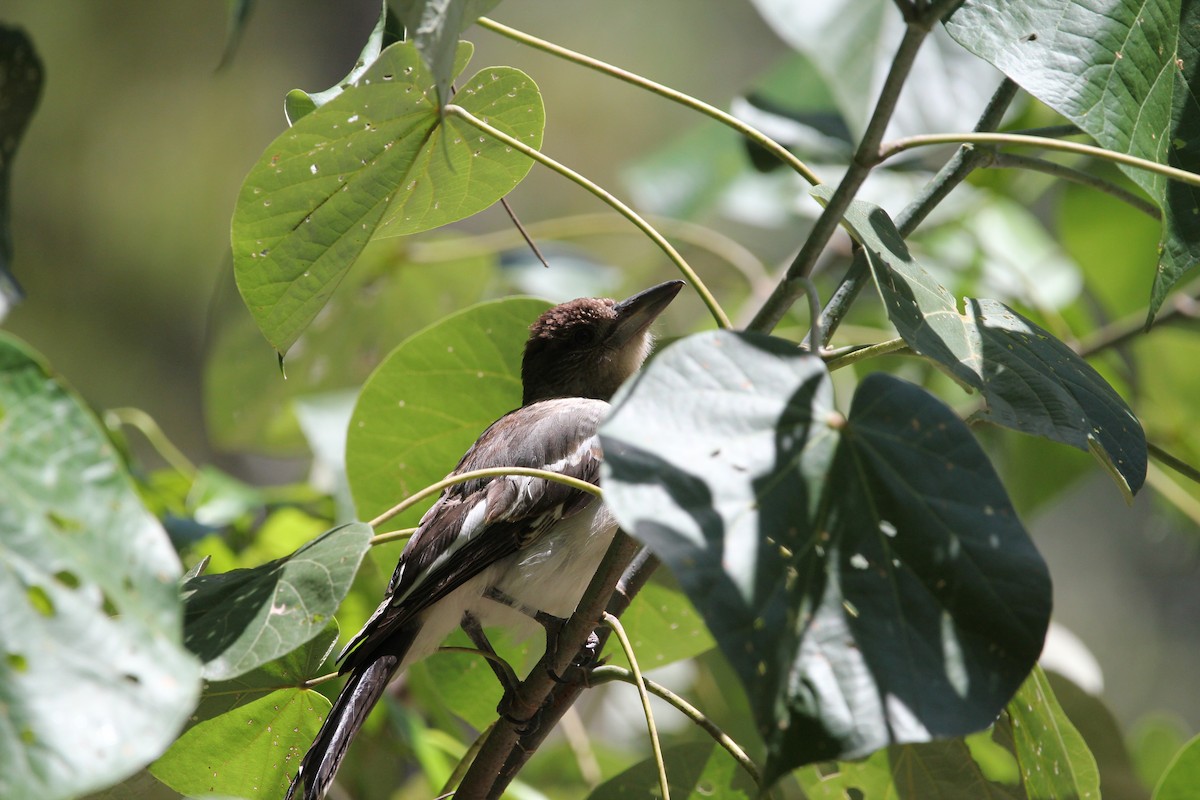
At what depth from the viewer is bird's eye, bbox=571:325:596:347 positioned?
302 centimetres

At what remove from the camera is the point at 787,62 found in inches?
131

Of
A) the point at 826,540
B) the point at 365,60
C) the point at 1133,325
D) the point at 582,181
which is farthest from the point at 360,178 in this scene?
the point at 1133,325

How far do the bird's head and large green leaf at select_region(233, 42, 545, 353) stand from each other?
1279 millimetres

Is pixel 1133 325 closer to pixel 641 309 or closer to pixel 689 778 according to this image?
pixel 641 309

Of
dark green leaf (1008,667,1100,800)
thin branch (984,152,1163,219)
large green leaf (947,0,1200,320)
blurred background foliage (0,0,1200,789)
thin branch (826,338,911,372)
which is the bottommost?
blurred background foliage (0,0,1200,789)

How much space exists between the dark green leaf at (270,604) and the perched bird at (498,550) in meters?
0.54

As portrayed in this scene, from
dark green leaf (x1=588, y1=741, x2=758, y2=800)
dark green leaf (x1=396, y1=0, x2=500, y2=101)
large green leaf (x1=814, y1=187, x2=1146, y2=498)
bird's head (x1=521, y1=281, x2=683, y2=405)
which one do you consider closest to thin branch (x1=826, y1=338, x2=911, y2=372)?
large green leaf (x1=814, y1=187, x2=1146, y2=498)

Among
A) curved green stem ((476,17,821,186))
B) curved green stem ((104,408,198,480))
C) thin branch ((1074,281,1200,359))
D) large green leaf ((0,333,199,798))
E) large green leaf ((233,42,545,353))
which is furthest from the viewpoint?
curved green stem ((104,408,198,480))

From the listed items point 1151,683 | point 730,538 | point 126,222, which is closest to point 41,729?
point 730,538

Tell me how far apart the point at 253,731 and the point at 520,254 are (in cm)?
243

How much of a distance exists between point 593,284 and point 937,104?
1.43 metres

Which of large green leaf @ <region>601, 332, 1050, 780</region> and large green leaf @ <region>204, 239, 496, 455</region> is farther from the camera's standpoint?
large green leaf @ <region>204, 239, 496, 455</region>

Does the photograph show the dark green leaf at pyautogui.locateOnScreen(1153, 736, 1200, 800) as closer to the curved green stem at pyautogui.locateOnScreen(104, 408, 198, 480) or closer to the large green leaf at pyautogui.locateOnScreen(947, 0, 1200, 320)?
the large green leaf at pyautogui.locateOnScreen(947, 0, 1200, 320)

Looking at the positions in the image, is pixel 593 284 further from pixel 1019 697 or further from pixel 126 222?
pixel 126 222
